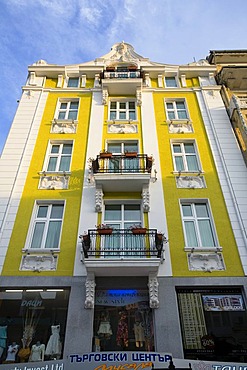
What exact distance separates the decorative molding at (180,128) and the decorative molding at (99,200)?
516 centimetres

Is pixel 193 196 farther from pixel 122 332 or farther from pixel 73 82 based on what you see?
pixel 73 82

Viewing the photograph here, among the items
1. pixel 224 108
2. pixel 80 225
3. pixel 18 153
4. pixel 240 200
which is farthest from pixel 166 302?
pixel 224 108

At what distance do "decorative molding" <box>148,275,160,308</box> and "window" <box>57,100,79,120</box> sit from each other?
30.9 ft

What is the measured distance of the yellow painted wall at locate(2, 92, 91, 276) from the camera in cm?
1003

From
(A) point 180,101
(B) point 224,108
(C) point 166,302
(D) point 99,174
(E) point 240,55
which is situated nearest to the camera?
(C) point 166,302

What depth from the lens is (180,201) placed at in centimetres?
1170

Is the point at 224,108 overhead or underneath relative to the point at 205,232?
overhead

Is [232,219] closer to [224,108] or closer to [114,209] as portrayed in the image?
[114,209]

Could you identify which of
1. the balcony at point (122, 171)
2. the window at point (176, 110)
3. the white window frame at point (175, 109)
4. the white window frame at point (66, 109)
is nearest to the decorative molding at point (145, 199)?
the balcony at point (122, 171)

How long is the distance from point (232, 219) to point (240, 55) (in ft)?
42.3

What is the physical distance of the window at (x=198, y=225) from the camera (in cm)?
1072

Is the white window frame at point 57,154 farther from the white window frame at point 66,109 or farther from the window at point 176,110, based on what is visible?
the window at point 176,110

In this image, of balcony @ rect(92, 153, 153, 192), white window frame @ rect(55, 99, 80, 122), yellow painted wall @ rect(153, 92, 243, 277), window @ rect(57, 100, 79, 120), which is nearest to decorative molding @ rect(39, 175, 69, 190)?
balcony @ rect(92, 153, 153, 192)

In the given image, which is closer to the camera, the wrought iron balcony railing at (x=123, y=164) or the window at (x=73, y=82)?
the wrought iron balcony railing at (x=123, y=164)
